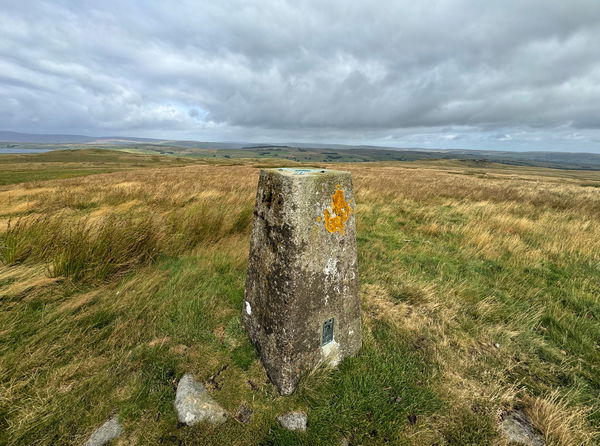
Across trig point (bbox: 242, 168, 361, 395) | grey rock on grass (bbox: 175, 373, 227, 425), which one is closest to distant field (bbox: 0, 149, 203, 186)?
grey rock on grass (bbox: 175, 373, 227, 425)

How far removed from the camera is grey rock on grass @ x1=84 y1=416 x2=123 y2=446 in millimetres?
2041

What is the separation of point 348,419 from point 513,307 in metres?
3.51

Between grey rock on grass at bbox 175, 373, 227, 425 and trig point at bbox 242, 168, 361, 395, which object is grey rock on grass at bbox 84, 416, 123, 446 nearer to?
grey rock on grass at bbox 175, 373, 227, 425

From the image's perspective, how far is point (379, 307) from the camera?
391cm

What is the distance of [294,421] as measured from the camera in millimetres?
2318

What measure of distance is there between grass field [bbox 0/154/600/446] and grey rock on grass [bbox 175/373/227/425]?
7cm

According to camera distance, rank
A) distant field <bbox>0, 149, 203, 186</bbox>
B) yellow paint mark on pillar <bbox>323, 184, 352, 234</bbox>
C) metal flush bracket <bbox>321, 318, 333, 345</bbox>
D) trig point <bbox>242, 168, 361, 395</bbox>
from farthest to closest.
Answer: distant field <bbox>0, 149, 203, 186</bbox>, metal flush bracket <bbox>321, 318, 333, 345</bbox>, yellow paint mark on pillar <bbox>323, 184, 352, 234</bbox>, trig point <bbox>242, 168, 361, 395</bbox>

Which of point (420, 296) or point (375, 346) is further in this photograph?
point (420, 296)

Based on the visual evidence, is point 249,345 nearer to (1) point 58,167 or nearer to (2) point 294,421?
(2) point 294,421

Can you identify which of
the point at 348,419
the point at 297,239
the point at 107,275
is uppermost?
the point at 297,239

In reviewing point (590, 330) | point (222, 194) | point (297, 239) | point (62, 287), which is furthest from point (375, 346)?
point (222, 194)

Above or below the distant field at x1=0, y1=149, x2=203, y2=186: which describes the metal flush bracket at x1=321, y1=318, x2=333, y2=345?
above

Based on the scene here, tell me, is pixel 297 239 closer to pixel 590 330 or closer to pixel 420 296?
pixel 420 296

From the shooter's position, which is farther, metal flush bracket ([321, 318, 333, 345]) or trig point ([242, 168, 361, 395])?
metal flush bracket ([321, 318, 333, 345])
